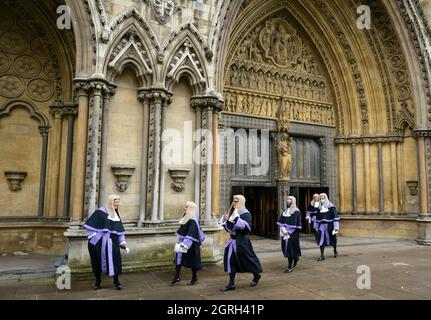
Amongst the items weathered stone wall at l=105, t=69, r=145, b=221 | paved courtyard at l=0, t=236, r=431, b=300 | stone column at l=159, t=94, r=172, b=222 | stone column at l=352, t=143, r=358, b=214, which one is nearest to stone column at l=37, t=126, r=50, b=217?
paved courtyard at l=0, t=236, r=431, b=300

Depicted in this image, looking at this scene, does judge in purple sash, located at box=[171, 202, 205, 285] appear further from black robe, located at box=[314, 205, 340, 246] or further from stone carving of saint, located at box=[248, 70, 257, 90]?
stone carving of saint, located at box=[248, 70, 257, 90]

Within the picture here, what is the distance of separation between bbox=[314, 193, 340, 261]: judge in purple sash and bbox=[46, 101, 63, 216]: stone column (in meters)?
6.65

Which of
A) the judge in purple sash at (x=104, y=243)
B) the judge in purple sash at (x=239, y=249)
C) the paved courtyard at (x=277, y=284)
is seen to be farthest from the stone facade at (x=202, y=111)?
the judge in purple sash at (x=239, y=249)

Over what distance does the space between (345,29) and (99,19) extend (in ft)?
31.9

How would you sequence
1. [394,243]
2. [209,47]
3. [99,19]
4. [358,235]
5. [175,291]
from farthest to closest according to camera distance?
[358,235] → [394,243] → [209,47] → [99,19] → [175,291]

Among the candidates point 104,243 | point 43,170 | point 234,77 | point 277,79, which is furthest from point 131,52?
point 277,79

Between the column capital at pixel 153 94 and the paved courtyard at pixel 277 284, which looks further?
the column capital at pixel 153 94

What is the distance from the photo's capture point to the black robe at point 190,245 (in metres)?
6.51

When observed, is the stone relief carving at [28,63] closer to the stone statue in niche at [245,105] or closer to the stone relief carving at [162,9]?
the stone relief carving at [162,9]

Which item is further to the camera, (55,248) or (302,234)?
(302,234)

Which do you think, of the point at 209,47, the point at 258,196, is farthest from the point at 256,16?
the point at 258,196

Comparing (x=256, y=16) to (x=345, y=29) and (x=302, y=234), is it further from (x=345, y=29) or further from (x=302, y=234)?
(x=302, y=234)

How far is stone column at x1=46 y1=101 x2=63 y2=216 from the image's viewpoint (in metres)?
9.42

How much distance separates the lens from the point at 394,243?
40.7 ft
